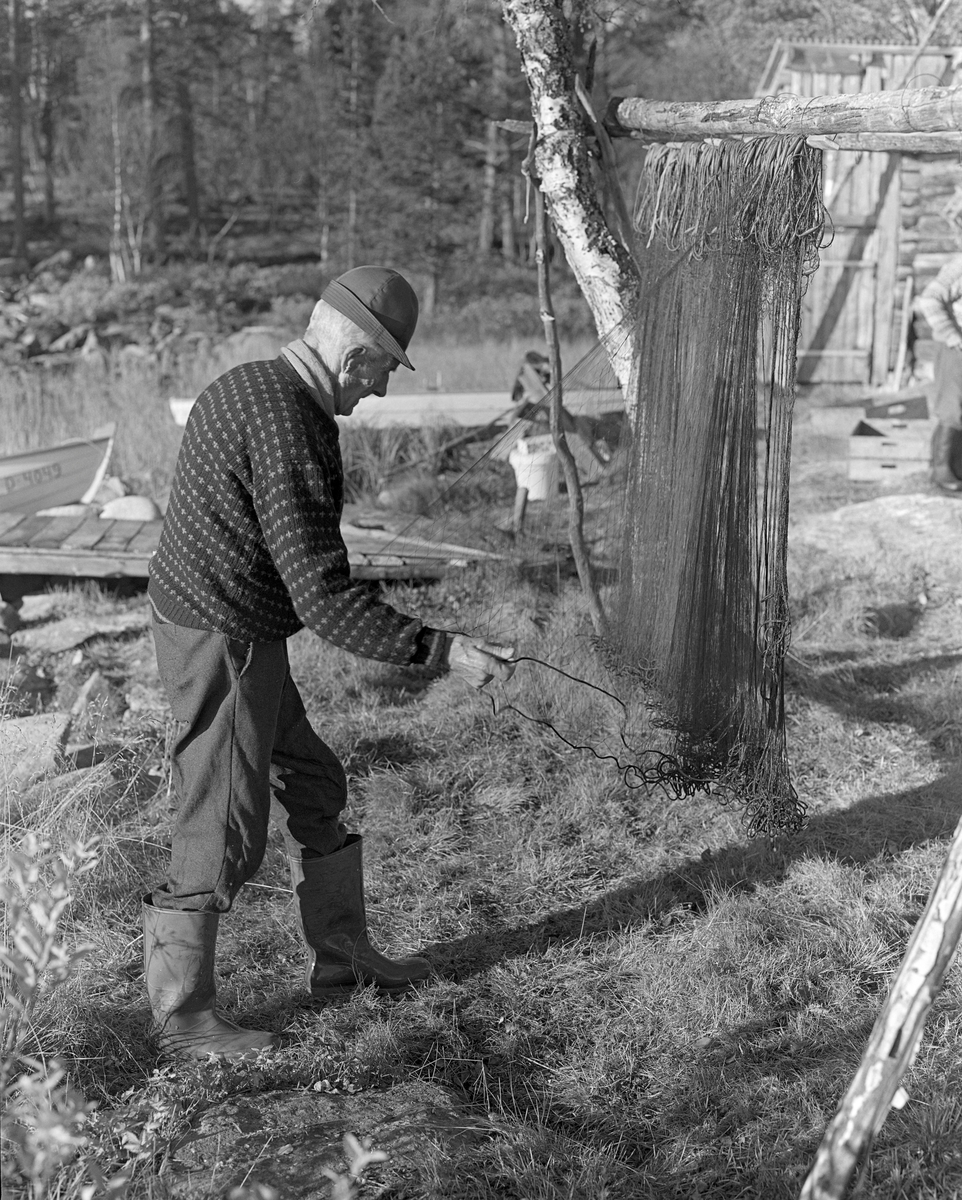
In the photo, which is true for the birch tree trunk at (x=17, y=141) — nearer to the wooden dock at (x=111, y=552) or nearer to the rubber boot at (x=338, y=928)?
the wooden dock at (x=111, y=552)

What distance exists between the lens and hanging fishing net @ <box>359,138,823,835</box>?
10.7ft

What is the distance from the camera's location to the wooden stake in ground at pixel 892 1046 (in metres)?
1.96

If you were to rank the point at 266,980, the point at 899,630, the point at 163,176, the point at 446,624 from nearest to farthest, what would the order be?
the point at 266,980 → the point at 446,624 → the point at 899,630 → the point at 163,176

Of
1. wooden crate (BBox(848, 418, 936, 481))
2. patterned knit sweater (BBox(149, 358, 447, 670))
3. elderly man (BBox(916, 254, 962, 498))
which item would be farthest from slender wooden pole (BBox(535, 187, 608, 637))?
wooden crate (BBox(848, 418, 936, 481))

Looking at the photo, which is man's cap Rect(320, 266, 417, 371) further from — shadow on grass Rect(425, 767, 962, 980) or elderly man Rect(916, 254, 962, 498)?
elderly man Rect(916, 254, 962, 498)

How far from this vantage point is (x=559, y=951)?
3402 mm

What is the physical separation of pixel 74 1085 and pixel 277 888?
1.05 meters

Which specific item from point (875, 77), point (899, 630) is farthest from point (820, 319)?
point (899, 630)

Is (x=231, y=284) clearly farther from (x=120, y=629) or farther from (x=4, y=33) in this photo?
(x=120, y=629)

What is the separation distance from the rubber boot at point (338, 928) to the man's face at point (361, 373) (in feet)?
3.93

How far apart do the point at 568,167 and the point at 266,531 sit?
2230mm

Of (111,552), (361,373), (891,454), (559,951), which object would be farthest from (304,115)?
(559,951)

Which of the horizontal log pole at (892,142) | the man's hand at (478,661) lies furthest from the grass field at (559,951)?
the horizontal log pole at (892,142)

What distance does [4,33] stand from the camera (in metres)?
30.5
